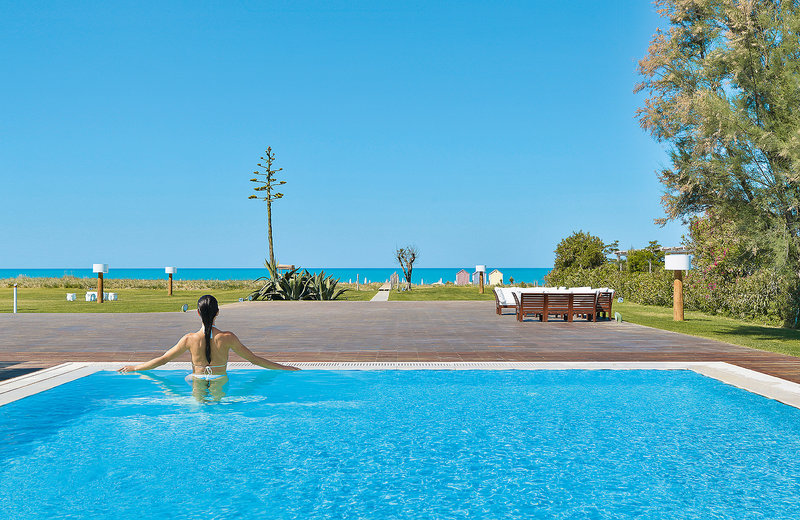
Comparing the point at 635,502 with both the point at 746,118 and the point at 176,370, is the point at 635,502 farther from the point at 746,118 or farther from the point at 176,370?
the point at 746,118

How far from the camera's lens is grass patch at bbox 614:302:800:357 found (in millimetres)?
9173

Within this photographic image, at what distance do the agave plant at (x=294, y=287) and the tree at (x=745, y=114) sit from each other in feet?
55.5

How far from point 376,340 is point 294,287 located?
598 inches

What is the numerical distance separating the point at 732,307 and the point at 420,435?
13945 mm

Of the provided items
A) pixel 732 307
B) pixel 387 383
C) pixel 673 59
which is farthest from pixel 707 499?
pixel 732 307

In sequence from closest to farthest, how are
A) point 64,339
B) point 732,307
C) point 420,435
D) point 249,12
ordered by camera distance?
point 420,435, point 64,339, point 732,307, point 249,12

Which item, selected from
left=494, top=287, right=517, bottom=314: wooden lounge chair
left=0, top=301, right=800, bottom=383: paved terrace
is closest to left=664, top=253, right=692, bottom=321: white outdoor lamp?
left=0, top=301, right=800, bottom=383: paved terrace

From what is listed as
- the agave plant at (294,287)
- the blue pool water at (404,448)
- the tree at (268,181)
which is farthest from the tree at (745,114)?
the tree at (268,181)

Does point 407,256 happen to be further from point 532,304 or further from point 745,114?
point 745,114

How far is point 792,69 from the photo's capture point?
893cm

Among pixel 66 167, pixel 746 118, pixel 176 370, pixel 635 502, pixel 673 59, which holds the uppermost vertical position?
pixel 66 167

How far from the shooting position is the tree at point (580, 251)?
97.4ft

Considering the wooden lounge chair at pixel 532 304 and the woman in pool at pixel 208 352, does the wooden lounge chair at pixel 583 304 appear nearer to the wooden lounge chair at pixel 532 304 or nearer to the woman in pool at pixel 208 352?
the wooden lounge chair at pixel 532 304

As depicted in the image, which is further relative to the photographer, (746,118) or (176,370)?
(746,118)
